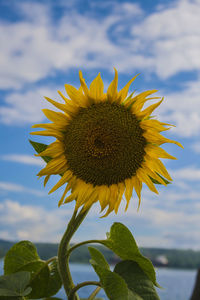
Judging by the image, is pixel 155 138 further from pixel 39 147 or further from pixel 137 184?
pixel 39 147

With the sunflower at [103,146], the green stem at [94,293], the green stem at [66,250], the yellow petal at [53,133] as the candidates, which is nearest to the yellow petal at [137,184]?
the sunflower at [103,146]

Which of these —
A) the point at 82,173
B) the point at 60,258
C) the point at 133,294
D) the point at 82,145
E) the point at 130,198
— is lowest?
the point at 133,294

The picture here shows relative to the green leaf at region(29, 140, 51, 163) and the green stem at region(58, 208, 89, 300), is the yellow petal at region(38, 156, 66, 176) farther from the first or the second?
the green stem at region(58, 208, 89, 300)

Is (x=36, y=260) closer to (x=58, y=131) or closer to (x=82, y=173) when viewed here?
(x=82, y=173)

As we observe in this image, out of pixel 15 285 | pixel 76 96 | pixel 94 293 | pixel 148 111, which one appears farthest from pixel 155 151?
pixel 15 285

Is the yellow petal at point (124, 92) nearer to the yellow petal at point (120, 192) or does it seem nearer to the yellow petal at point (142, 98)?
the yellow petal at point (142, 98)

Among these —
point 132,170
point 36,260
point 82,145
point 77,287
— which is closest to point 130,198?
point 132,170
